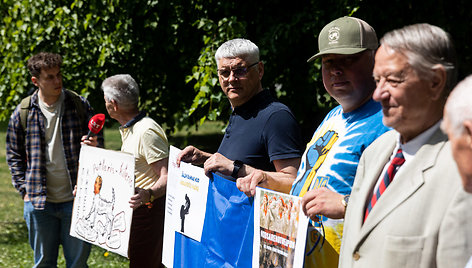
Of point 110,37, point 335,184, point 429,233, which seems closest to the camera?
point 429,233

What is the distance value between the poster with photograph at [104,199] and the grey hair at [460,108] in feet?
8.64

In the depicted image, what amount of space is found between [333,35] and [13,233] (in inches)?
260

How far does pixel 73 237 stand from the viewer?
4.89m

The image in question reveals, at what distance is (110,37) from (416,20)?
4.09 m

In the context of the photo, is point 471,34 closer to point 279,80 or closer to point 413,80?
point 279,80

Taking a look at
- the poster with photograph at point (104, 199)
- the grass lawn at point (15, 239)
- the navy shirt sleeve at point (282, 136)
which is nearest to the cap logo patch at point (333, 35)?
the navy shirt sleeve at point (282, 136)

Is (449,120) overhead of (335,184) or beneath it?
overhead

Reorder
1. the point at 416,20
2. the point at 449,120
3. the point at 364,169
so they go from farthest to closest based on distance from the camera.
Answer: the point at 416,20
the point at 364,169
the point at 449,120

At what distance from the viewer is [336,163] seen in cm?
255

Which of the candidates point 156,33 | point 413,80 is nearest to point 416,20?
point 156,33

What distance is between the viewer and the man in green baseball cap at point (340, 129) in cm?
253

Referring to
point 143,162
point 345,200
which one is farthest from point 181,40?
point 345,200

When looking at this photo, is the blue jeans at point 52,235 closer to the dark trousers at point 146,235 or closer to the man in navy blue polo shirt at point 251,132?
the dark trousers at point 146,235

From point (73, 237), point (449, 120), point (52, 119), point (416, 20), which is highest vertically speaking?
point (416, 20)
